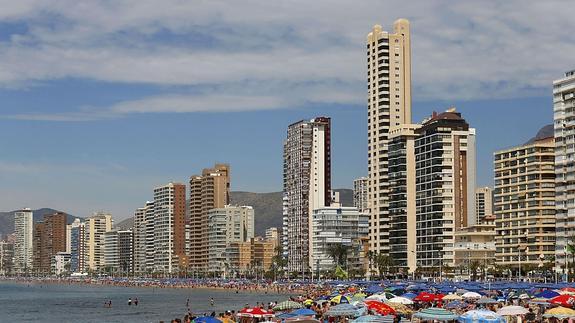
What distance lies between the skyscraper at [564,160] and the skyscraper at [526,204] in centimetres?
797

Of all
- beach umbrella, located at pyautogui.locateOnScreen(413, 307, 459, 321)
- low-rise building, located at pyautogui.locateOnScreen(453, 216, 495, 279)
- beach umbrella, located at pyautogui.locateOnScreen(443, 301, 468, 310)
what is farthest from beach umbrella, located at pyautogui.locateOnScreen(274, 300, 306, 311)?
low-rise building, located at pyautogui.locateOnScreen(453, 216, 495, 279)

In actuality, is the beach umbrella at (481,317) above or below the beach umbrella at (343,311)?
above

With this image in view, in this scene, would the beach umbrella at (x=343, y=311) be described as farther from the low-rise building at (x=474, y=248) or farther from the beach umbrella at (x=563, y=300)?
the low-rise building at (x=474, y=248)

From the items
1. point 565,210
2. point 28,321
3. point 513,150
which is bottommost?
point 28,321

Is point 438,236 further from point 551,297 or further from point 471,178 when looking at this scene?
point 551,297

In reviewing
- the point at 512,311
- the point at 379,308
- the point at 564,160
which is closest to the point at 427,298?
the point at 379,308

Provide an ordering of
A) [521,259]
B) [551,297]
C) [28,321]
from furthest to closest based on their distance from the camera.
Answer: [521,259] < [28,321] < [551,297]

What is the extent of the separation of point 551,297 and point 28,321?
66155mm

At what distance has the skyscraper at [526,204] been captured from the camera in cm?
17275

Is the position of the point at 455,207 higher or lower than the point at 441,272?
higher

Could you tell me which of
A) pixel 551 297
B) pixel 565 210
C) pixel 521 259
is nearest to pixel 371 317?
pixel 551 297

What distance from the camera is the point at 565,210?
16125 cm

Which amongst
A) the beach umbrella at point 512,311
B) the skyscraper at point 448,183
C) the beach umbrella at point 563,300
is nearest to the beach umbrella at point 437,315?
the beach umbrella at point 512,311

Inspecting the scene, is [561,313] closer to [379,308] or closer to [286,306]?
[379,308]
